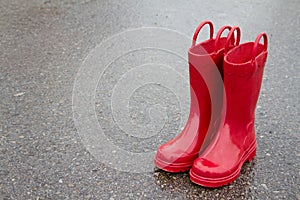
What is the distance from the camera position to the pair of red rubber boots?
48.5 inches

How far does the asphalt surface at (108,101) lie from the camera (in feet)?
4.27

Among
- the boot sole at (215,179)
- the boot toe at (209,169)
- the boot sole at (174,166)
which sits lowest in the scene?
the boot sole at (174,166)

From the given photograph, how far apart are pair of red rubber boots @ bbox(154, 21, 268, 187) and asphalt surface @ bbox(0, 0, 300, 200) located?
0.18 ft

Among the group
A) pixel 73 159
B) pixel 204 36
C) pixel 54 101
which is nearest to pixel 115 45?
pixel 204 36

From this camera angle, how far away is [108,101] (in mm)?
1796

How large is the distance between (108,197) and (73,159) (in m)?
0.23

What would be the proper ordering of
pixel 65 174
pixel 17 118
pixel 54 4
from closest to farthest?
pixel 65 174, pixel 17 118, pixel 54 4

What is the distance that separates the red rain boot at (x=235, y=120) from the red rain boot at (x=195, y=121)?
40 mm

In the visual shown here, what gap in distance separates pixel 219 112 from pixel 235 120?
7 cm

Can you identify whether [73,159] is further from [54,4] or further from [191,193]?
[54,4]

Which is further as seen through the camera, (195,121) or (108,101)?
(108,101)

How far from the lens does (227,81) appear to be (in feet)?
4.08

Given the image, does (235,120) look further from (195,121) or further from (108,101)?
(108,101)

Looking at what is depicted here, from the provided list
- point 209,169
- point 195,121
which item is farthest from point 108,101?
point 209,169
